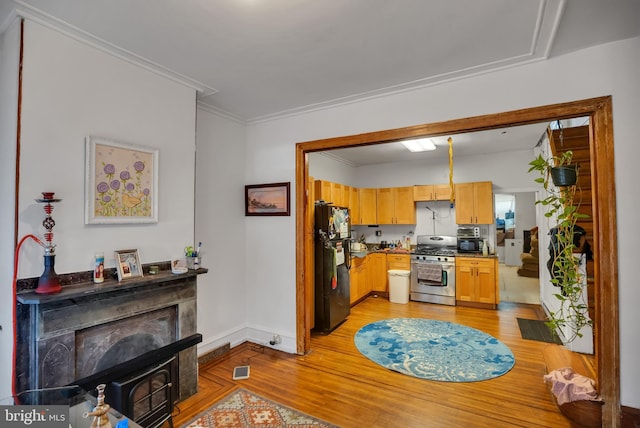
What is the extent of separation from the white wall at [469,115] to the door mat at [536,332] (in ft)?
6.63

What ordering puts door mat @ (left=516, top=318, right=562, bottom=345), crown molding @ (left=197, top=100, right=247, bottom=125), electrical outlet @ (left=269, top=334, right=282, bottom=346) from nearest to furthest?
crown molding @ (left=197, top=100, right=247, bottom=125) < electrical outlet @ (left=269, top=334, right=282, bottom=346) < door mat @ (left=516, top=318, right=562, bottom=345)

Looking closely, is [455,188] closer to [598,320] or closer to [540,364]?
[540,364]

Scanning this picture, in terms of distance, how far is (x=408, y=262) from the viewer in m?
5.83

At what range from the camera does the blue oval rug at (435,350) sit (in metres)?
3.00

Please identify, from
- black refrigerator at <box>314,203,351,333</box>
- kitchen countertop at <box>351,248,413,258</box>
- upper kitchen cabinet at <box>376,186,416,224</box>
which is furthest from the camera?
upper kitchen cabinet at <box>376,186,416,224</box>

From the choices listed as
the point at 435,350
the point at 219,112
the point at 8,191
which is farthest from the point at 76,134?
the point at 435,350

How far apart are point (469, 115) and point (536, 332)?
3.32 m

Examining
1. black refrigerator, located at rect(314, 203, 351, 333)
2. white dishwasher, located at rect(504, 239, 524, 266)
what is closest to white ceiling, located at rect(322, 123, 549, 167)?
black refrigerator, located at rect(314, 203, 351, 333)

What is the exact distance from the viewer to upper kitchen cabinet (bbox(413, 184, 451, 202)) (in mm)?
5844

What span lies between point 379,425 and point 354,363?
98 cm

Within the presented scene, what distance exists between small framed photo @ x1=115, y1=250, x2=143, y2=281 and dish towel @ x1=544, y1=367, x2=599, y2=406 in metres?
3.37

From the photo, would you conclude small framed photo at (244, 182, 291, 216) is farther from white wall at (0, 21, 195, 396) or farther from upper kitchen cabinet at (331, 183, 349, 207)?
upper kitchen cabinet at (331, 183, 349, 207)

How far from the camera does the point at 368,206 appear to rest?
647cm

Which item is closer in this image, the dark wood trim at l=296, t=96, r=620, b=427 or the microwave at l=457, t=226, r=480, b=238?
the dark wood trim at l=296, t=96, r=620, b=427
